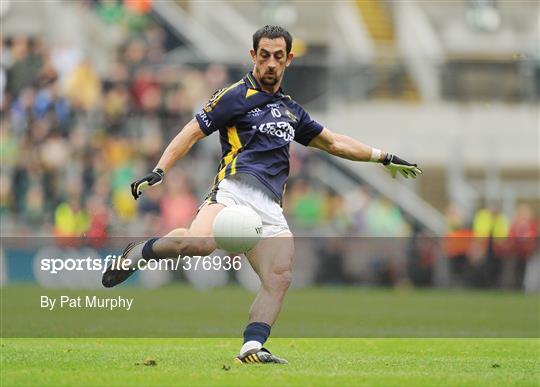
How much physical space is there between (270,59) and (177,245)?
5.20 ft

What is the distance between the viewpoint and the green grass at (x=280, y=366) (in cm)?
884

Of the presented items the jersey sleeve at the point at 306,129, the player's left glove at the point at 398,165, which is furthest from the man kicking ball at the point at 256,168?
the player's left glove at the point at 398,165

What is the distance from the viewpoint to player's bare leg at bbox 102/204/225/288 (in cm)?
974

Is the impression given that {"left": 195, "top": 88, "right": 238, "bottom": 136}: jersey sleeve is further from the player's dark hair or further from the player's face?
the player's dark hair

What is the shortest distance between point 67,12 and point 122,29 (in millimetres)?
1882

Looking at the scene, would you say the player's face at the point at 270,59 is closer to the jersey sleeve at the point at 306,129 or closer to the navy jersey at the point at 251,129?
the navy jersey at the point at 251,129

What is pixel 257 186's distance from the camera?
1012 cm

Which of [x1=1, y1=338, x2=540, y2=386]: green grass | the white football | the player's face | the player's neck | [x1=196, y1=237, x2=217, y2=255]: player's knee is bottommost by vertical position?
[x1=1, y1=338, x2=540, y2=386]: green grass

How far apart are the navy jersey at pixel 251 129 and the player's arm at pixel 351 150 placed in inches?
19.7

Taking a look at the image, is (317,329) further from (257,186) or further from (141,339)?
(257,186)

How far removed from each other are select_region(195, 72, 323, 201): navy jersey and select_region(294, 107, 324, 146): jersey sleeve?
207mm

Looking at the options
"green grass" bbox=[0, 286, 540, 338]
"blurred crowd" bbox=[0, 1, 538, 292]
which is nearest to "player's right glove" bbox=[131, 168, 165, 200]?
"green grass" bbox=[0, 286, 540, 338]

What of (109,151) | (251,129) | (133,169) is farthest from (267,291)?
(109,151)

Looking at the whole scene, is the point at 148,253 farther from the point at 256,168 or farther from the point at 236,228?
the point at 256,168
